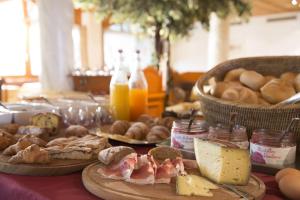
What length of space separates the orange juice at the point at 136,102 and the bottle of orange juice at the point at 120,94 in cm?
4

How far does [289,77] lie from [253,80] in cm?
12

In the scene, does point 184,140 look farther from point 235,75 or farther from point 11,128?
point 11,128

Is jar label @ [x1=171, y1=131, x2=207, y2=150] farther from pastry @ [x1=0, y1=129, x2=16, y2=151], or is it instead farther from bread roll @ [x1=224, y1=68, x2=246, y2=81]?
pastry @ [x1=0, y1=129, x2=16, y2=151]

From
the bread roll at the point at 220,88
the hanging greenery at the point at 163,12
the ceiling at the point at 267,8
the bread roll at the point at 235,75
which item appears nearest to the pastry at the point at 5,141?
the bread roll at the point at 220,88

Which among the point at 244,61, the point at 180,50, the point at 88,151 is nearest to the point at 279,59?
the point at 244,61

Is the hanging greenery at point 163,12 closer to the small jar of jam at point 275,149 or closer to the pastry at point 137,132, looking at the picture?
the pastry at point 137,132

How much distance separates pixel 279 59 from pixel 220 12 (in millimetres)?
1500

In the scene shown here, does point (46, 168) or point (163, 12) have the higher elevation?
point (163, 12)

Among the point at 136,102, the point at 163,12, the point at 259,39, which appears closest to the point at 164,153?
the point at 136,102

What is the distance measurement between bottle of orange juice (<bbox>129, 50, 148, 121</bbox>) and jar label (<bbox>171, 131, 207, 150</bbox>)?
0.56 m

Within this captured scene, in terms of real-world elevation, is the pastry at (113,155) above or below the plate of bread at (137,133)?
above

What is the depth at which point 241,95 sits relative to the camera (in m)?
1.00

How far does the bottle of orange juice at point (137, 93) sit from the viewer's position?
143 cm

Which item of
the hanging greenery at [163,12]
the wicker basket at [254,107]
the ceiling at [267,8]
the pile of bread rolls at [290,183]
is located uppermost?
the ceiling at [267,8]
